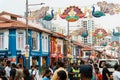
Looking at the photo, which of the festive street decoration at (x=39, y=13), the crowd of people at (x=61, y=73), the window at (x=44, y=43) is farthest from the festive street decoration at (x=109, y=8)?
the window at (x=44, y=43)

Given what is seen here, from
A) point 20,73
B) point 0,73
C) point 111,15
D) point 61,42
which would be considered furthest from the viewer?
point 61,42

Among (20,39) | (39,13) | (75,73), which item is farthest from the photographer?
(20,39)

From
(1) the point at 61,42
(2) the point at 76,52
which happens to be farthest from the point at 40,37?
(2) the point at 76,52

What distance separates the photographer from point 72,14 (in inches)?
1326

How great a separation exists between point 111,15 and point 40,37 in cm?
2343

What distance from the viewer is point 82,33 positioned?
175 ft

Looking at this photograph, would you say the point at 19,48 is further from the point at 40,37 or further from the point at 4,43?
the point at 40,37

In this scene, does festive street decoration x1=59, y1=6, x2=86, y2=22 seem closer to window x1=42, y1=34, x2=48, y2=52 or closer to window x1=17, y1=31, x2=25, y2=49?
window x1=17, y1=31, x2=25, y2=49

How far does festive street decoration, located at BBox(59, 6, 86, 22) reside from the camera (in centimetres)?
3328

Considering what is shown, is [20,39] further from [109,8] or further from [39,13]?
[109,8]

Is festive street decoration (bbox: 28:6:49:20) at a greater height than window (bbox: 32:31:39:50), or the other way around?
festive street decoration (bbox: 28:6:49:20)

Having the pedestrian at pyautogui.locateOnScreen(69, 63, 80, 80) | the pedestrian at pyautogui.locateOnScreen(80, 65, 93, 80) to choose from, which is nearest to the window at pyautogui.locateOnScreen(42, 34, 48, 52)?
the pedestrian at pyautogui.locateOnScreen(69, 63, 80, 80)

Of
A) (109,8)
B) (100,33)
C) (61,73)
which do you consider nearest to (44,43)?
(100,33)

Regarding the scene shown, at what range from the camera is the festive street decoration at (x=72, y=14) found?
109 feet
